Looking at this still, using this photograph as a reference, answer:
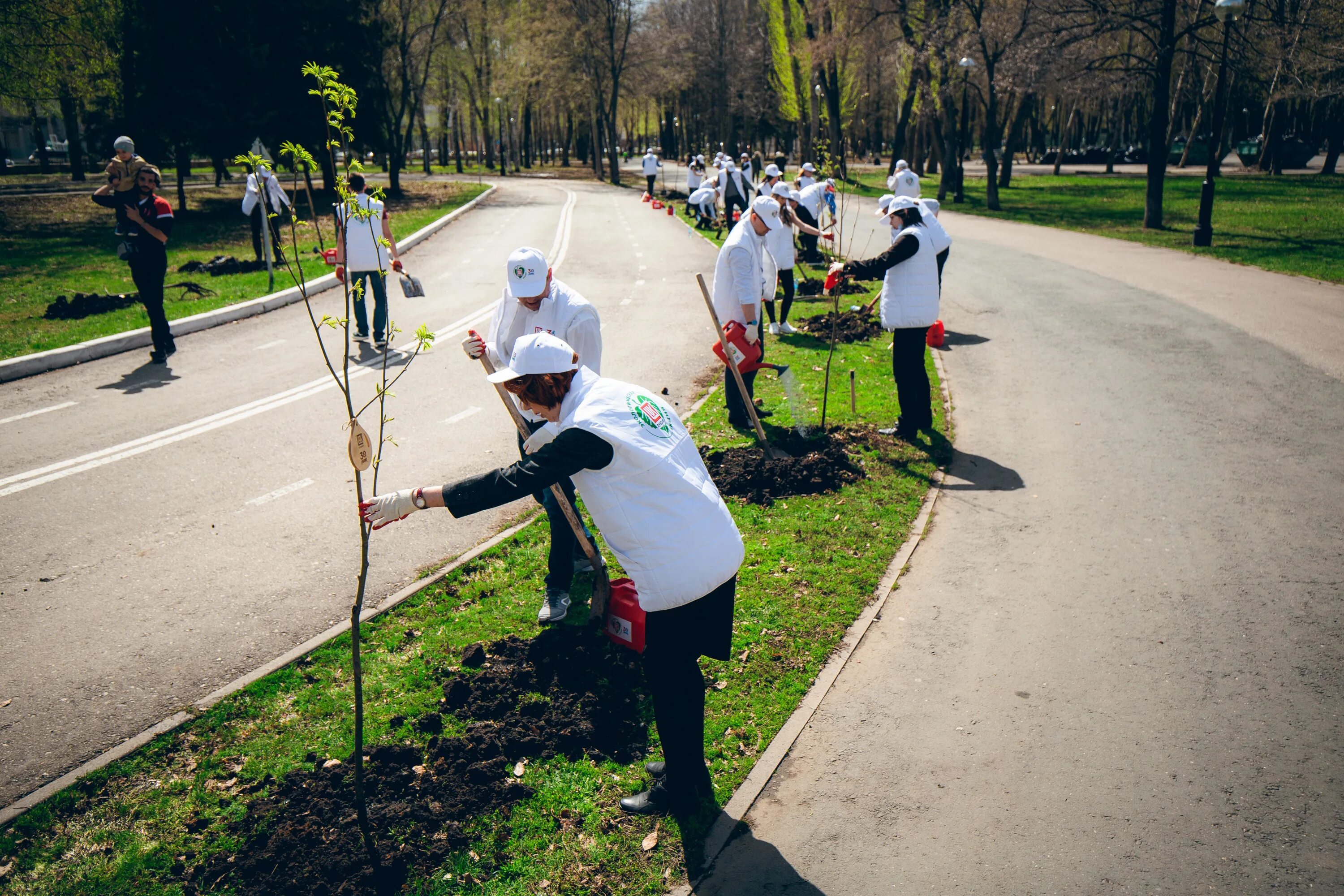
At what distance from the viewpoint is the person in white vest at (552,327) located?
553cm

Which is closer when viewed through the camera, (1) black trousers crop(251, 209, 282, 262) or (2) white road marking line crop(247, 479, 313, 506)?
(2) white road marking line crop(247, 479, 313, 506)

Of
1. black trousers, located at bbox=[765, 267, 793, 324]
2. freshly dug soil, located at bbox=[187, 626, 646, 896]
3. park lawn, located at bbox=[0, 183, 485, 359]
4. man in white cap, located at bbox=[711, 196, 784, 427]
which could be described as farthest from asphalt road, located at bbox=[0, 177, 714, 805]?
man in white cap, located at bbox=[711, 196, 784, 427]

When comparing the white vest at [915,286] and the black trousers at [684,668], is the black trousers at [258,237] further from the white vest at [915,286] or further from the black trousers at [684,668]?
the black trousers at [684,668]

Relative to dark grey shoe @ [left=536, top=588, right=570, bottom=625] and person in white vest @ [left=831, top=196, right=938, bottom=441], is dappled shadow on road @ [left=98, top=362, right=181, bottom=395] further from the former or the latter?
person in white vest @ [left=831, top=196, right=938, bottom=441]

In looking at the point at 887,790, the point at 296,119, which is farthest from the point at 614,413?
the point at 296,119

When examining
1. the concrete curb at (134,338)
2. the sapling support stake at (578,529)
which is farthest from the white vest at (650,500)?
the concrete curb at (134,338)

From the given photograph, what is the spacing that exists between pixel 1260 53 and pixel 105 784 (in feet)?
99.5

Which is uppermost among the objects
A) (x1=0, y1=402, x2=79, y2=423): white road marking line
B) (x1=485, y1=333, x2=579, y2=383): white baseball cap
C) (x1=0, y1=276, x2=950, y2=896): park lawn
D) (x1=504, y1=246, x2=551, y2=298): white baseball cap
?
(x1=504, y1=246, x2=551, y2=298): white baseball cap

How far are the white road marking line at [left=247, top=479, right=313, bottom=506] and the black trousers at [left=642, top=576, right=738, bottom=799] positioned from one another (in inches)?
200

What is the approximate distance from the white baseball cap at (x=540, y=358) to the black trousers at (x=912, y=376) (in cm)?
545

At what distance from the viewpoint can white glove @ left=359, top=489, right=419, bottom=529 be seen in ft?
11.2

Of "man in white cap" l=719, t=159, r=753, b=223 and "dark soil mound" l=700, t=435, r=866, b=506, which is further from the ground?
"man in white cap" l=719, t=159, r=753, b=223

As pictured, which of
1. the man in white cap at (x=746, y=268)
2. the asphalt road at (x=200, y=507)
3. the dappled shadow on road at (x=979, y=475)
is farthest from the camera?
the man in white cap at (x=746, y=268)

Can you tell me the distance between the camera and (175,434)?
9133mm
